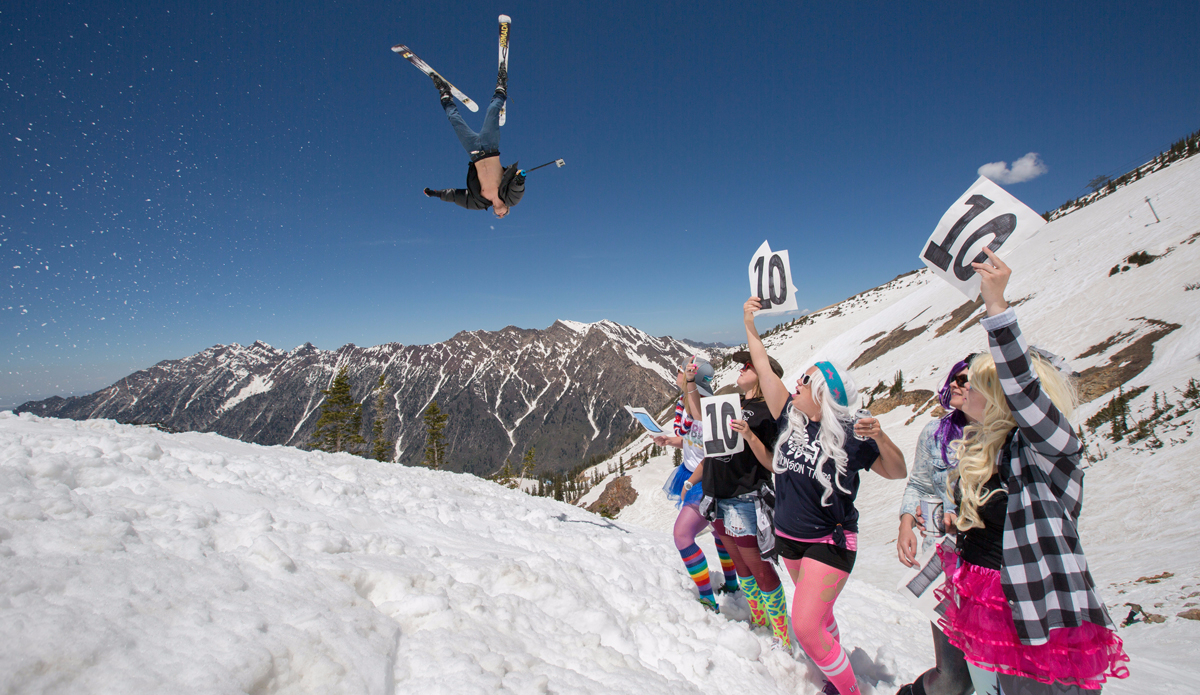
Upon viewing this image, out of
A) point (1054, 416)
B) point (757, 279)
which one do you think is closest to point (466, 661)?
point (1054, 416)

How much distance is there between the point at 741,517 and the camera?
4230 mm

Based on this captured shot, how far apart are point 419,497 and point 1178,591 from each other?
431 inches

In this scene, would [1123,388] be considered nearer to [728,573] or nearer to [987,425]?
[728,573]

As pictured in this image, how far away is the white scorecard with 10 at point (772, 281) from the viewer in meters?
4.34

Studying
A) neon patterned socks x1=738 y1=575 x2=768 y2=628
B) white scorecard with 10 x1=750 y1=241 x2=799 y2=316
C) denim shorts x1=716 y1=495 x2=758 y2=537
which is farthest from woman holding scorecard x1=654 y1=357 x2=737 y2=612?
white scorecard with 10 x1=750 y1=241 x2=799 y2=316

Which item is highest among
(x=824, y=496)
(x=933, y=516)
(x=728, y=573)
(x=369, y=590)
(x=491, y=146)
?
(x=491, y=146)

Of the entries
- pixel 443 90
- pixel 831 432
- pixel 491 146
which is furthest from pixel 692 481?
pixel 443 90

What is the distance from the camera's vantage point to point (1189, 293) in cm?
1878

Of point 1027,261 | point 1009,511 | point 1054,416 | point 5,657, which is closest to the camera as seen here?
point 5,657

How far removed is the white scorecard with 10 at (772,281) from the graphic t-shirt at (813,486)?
1267mm

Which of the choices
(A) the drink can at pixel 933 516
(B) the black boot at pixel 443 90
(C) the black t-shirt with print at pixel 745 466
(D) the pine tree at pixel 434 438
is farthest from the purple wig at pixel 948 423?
(D) the pine tree at pixel 434 438

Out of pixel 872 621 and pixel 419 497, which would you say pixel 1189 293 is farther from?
pixel 419 497

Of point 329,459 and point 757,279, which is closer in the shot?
point 757,279

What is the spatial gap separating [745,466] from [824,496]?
0.92 m
